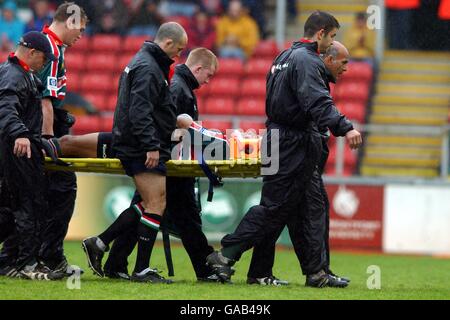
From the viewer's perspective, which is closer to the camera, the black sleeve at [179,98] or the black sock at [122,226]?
the black sock at [122,226]

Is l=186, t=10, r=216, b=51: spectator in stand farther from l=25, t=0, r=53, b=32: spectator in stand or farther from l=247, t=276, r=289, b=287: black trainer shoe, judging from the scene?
l=247, t=276, r=289, b=287: black trainer shoe

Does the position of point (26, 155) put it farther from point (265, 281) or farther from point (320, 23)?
point (320, 23)

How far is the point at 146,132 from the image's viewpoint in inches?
330

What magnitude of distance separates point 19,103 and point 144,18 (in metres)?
12.2

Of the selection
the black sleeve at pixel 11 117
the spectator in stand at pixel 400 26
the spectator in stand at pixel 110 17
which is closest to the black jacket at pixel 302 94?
the black sleeve at pixel 11 117

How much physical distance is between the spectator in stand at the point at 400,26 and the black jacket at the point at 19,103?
12.4 m

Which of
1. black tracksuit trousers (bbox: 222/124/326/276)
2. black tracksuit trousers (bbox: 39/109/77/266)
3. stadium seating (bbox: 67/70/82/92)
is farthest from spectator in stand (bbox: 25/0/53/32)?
black tracksuit trousers (bbox: 222/124/326/276)

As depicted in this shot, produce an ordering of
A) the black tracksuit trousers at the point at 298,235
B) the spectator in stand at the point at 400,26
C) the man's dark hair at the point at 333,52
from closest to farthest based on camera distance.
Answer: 1. the black tracksuit trousers at the point at 298,235
2. the man's dark hair at the point at 333,52
3. the spectator in stand at the point at 400,26

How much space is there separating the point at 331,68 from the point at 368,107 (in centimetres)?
1002

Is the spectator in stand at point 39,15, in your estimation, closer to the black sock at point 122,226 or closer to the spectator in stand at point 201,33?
the spectator in stand at point 201,33

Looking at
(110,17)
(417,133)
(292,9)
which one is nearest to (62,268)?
(417,133)

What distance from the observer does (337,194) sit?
15586mm


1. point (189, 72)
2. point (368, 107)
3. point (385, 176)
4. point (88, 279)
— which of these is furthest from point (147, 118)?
point (368, 107)

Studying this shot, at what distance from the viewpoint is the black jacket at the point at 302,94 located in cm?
835
